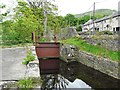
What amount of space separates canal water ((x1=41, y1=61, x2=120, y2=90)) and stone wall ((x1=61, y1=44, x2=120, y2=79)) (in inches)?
11.1

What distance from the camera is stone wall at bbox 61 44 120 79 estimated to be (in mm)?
9610

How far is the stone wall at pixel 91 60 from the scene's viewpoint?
9610 millimetres

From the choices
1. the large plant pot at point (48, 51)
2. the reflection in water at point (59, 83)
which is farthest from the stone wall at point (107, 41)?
the large plant pot at point (48, 51)

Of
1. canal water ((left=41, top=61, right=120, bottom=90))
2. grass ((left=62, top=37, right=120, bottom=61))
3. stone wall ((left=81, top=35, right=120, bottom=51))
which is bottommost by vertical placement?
canal water ((left=41, top=61, right=120, bottom=90))

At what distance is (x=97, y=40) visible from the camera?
12.8 metres

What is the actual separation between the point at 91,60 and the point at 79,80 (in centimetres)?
268

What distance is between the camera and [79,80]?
31.3ft

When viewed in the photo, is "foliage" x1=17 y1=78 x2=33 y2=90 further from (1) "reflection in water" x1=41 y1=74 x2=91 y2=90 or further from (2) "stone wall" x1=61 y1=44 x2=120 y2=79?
(2) "stone wall" x1=61 y1=44 x2=120 y2=79

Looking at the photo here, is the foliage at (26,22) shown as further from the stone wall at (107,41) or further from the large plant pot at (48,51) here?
the stone wall at (107,41)

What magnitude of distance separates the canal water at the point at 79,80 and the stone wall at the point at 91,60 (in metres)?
0.28

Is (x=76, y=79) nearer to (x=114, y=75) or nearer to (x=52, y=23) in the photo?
(x=114, y=75)

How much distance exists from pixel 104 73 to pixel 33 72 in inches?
227

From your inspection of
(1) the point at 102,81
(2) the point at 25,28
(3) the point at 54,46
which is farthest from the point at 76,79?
(2) the point at 25,28

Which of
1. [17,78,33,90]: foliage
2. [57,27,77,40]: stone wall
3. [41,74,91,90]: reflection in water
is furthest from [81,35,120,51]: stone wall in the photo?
[17,78,33,90]: foliage
